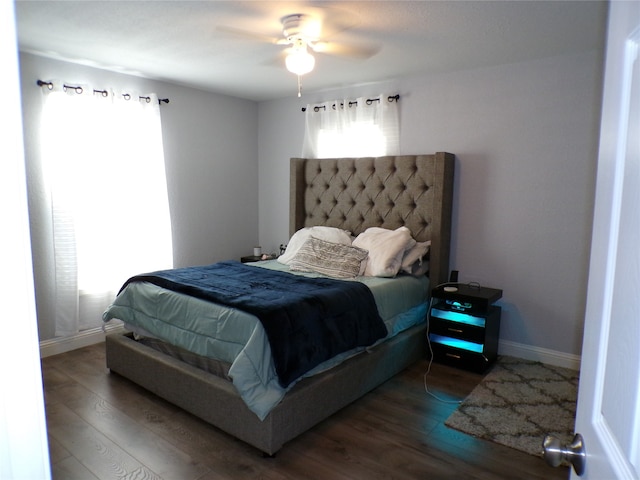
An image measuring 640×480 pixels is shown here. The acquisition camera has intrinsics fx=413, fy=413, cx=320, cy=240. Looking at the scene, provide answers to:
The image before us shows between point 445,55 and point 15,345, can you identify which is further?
point 445,55

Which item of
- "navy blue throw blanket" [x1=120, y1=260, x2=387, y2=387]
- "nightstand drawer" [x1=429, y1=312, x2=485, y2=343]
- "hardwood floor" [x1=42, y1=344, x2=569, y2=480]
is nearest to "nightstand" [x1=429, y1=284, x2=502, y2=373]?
"nightstand drawer" [x1=429, y1=312, x2=485, y2=343]

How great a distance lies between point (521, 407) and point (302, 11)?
283cm

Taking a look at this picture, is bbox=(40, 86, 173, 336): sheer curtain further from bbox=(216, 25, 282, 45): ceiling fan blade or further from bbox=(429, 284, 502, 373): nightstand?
bbox=(429, 284, 502, 373): nightstand

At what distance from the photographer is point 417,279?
3.51 meters

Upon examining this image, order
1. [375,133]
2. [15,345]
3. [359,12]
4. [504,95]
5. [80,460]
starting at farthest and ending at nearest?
1. [375,133]
2. [504,95]
3. [359,12]
4. [80,460]
5. [15,345]

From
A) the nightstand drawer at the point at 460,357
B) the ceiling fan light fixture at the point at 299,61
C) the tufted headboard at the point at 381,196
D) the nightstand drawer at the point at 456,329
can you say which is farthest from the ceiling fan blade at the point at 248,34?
the nightstand drawer at the point at 460,357

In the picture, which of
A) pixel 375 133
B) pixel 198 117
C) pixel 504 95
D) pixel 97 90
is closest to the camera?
pixel 504 95

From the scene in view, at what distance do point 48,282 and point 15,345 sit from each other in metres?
3.53

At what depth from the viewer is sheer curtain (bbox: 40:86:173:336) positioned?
3.42m

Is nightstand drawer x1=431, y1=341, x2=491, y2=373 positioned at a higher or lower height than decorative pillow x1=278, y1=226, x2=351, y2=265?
lower

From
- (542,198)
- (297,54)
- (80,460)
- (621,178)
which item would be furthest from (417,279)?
(621,178)

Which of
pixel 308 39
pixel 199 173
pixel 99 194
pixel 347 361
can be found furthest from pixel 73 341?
pixel 308 39

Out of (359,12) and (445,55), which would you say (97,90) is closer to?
(359,12)

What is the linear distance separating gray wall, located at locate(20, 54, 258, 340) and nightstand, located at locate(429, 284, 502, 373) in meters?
2.59
